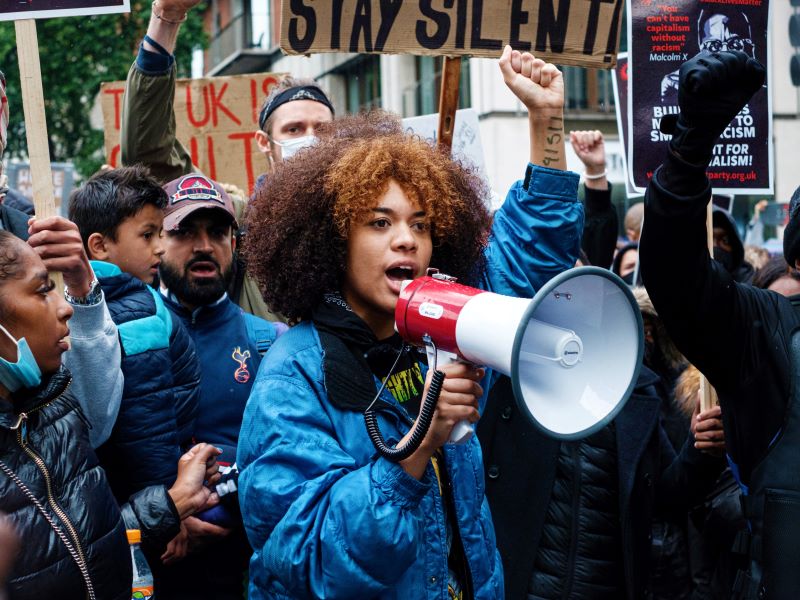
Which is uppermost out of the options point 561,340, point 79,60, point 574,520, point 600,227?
point 79,60

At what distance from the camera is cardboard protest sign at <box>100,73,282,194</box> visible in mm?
6148

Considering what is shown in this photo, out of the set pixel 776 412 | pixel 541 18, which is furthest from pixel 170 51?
pixel 776 412

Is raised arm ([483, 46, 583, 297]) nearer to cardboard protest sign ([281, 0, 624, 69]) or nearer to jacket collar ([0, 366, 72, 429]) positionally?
cardboard protest sign ([281, 0, 624, 69])

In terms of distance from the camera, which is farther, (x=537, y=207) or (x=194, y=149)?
(x=194, y=149)

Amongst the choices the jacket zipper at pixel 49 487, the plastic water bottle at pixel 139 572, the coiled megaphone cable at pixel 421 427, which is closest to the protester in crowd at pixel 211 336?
the plastic water bottle at pixel 139 572

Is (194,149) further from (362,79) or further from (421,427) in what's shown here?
(362,79)

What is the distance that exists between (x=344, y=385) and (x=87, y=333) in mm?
829

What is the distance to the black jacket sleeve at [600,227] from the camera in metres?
4.69

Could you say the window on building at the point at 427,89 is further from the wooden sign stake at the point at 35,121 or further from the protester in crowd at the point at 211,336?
the wooden sign stake at the point at 35,121

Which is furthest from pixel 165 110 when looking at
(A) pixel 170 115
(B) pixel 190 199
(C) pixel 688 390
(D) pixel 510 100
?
(D) pixel 510 100

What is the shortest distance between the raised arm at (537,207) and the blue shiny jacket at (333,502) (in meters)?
0.50

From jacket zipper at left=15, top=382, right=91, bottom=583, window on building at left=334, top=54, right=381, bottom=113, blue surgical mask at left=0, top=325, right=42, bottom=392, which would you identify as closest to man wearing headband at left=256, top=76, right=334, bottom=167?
blue surgical mask at left=0, top=325, right=42, bottom=392

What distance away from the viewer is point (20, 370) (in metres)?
2.24

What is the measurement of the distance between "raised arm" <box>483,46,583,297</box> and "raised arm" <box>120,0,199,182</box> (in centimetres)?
130
